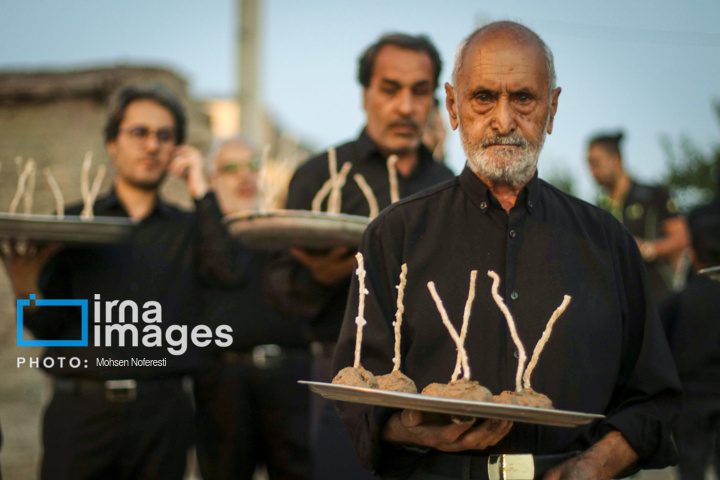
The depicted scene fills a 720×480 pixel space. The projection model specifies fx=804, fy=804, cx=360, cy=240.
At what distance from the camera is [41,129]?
8039mm

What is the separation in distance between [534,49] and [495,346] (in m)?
0.79

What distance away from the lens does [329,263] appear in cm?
317

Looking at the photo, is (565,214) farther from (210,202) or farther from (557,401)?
(210,202)

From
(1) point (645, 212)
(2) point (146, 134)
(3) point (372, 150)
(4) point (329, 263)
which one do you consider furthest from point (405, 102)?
(1) point (645, 212)

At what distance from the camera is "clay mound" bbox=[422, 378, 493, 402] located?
166 centimetres

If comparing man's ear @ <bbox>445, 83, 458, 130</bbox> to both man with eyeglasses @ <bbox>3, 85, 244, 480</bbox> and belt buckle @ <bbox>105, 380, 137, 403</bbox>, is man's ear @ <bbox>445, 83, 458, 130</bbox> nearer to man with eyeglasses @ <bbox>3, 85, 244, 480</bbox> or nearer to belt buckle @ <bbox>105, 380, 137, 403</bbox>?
man with eyeglasses @ <bbox>3, 85, 244, 480</bbox>

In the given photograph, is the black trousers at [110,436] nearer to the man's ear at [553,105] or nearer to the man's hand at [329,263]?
the man's hand at [329,263]

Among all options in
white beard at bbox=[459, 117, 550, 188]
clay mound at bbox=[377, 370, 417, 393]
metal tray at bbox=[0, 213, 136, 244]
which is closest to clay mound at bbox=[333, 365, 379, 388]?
clay mound at bbox=[377, 370, 417, 393]

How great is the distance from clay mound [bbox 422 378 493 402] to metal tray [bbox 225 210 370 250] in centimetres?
112

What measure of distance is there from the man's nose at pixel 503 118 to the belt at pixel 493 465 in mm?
825

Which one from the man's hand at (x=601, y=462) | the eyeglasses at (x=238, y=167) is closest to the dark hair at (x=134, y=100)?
the eyeglasses at (x=238, y=167)

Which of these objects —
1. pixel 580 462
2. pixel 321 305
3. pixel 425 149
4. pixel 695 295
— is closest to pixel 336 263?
pixel 321 305

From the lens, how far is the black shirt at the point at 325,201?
134 inches

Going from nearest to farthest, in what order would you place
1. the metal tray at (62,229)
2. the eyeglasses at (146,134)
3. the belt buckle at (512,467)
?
the belt buckle at (512,467), the metal tray at (62,229), the eyeglasses at (146,134)
